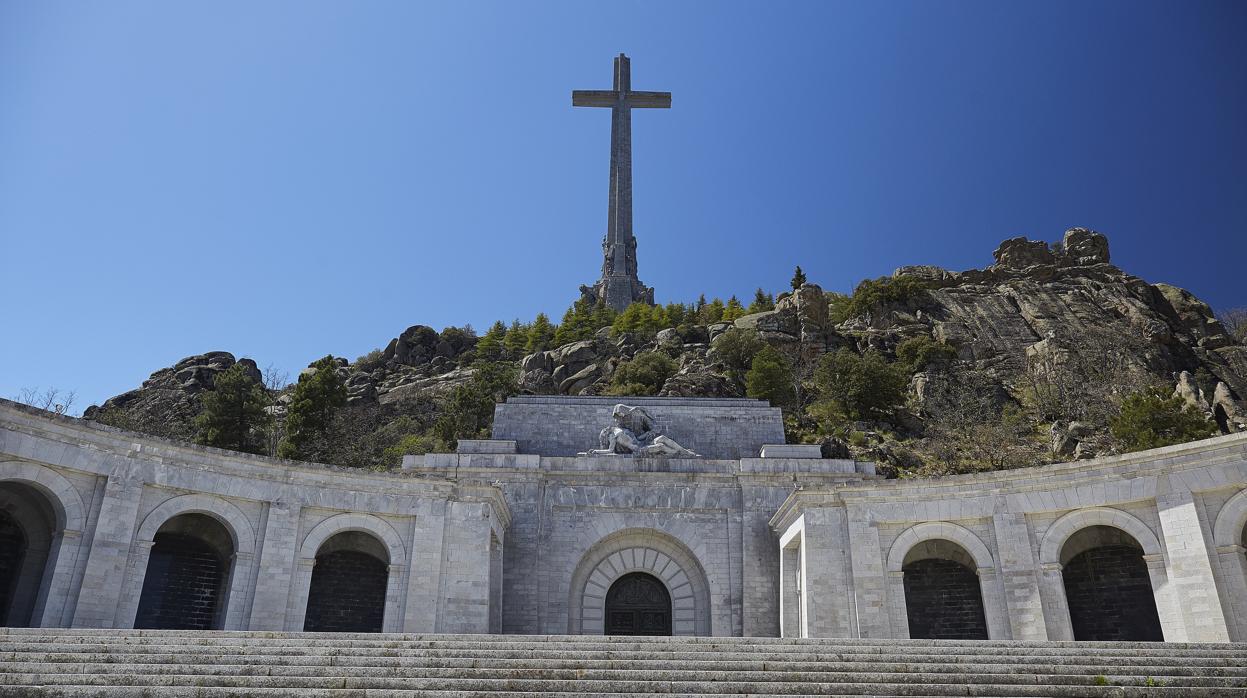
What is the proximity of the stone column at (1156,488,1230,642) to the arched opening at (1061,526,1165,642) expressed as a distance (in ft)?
5.72

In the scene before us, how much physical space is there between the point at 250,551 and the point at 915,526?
17.3 m

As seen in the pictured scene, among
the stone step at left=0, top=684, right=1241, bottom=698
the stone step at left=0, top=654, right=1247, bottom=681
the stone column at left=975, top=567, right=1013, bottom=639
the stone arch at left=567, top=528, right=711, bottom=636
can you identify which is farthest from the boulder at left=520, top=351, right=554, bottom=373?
the stone step at left=0, top=684, right=1241, bottom=698

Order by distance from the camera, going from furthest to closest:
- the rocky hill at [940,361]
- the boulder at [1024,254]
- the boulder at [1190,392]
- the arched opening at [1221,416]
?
the boulder at [1024,254], the rocky hill at [940,361], the boulder at [1190,392], the arched opening at [1221,416]

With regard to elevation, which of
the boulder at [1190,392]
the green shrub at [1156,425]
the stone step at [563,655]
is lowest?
the stone step at [563,655]

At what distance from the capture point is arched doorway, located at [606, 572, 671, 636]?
88.8 ft

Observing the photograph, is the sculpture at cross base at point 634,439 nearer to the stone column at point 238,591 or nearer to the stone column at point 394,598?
the stone column at point 394,598

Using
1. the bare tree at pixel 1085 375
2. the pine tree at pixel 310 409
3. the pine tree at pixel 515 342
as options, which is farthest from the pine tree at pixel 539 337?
the bare tree at pixel 1085 375

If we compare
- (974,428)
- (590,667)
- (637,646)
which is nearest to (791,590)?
(637,646)

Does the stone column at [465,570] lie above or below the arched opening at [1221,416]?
below

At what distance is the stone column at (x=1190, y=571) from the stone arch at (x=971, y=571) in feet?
→ 12.6

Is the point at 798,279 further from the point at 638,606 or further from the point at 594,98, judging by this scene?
the point at 638,606

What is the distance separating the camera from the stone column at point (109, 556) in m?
20.5

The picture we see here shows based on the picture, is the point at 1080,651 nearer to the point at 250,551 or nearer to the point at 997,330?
the point at 250,551

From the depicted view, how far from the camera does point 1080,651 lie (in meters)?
15.1
